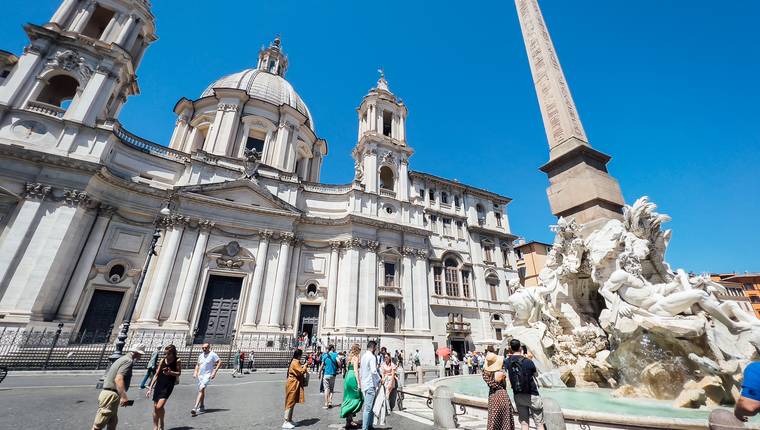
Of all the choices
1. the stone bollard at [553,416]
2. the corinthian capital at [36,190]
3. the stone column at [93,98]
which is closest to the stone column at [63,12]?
the stone column at [93,98]

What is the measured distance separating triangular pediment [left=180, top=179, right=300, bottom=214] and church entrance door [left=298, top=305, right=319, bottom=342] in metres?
7.06

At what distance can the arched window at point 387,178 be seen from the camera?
29.1m

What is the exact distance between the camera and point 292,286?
21.9 meters

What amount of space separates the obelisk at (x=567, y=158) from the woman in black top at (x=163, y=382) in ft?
30.3

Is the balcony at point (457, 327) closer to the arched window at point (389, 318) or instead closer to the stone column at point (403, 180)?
the arched window at point (389, 318)

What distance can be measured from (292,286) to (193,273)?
20.3 ft

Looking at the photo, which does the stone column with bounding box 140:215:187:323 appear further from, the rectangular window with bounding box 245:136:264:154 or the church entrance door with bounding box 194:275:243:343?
the rectangular window with bounding box 245:136:264:154

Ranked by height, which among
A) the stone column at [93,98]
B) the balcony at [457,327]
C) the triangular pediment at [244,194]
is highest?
the stone column at [93,98]

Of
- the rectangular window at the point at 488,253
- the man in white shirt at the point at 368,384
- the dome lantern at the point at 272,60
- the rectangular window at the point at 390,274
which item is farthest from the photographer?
the dome lantern at the point at 272,60

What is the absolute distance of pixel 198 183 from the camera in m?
21.5

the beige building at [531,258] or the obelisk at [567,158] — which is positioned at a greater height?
the beige building at [531,258]

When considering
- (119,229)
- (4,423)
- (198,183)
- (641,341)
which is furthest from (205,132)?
(641,341)

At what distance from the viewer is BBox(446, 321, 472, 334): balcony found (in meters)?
25.3

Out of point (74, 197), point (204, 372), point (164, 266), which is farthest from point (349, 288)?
point (74, 197)
